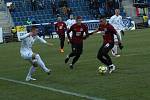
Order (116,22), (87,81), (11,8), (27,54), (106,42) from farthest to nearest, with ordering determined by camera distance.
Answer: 1. (11,8)
2. (116,22)
3. (106,42)
4. (27,54)
5. (87,81)

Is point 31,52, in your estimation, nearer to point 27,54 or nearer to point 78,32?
point 27,54

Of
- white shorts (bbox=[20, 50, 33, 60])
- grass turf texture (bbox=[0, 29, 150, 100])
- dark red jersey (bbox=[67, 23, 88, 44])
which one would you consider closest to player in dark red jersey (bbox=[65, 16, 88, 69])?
dark red jersey (bbox=[67, 23, 88, 44])

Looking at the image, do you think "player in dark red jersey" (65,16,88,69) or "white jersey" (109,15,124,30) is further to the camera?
"white jersey" (109,15,124,30)

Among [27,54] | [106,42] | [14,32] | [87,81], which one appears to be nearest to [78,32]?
[106,42]

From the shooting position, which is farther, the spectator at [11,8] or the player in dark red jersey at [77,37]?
the spectator at [11,8]

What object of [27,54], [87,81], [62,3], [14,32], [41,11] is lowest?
[14,32]

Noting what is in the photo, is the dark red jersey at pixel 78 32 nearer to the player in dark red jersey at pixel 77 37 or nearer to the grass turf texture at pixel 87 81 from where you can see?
the player in dark red jersey at pixel 77 37

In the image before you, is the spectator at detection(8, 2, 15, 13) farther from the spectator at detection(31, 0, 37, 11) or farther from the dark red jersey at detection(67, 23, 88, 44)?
the dark red jersey at detection(67, 23, 88, 44)

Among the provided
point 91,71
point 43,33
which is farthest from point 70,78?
point 43,33

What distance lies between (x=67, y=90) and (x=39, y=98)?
1311 millimetres

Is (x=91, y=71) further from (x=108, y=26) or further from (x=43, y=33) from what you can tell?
(x=43, y=33)

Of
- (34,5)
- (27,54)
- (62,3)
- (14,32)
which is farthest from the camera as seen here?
(34,5)

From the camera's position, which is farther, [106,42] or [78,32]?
[78,32]

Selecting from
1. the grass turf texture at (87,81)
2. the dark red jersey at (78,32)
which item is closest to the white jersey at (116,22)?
the grass turf texture at (87,81)
